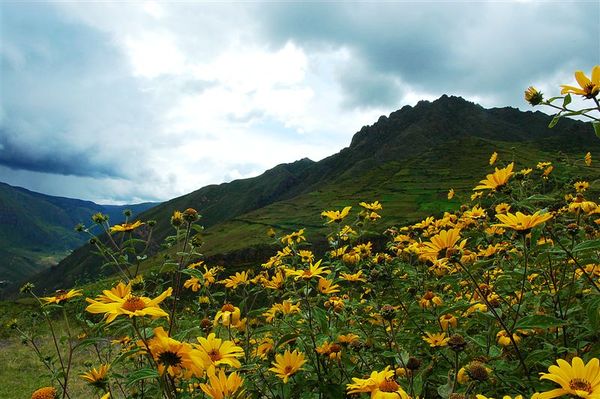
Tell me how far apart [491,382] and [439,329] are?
0.62 metres

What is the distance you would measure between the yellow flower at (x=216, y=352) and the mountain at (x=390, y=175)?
147 inches

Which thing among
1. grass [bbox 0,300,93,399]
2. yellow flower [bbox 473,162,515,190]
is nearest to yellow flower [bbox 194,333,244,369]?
yellow flower [bbox 473,162,515,190]

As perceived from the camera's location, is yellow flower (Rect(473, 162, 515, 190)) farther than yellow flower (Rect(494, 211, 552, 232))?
Yes

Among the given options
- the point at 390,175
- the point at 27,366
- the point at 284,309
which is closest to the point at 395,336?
the point at 284,309

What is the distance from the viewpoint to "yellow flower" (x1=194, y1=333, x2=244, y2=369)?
2.07 meters

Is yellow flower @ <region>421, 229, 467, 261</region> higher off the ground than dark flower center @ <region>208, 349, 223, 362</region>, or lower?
higher

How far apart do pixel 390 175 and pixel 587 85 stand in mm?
78519

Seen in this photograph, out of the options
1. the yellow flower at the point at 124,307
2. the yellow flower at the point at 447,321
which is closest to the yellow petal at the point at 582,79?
the yellow flower at the point at 447,321

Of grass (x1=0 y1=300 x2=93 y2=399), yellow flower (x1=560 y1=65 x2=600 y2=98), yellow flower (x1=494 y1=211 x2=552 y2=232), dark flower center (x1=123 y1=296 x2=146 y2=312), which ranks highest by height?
yellow flower (x1=560 y1=65 x2=600 y2=98)

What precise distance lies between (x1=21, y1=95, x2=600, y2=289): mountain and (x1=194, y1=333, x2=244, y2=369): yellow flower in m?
3.72

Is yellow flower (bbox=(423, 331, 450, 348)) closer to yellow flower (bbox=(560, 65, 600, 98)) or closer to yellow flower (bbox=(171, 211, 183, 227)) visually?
yellow flower (bbox=(560, 65, 600, 98))

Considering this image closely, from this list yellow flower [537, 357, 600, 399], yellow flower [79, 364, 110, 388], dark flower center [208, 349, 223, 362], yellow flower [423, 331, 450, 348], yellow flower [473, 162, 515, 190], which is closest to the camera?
yellow flower [537, 357, 600, 399]

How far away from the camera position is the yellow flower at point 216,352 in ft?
6.80

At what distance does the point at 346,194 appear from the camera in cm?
7056
